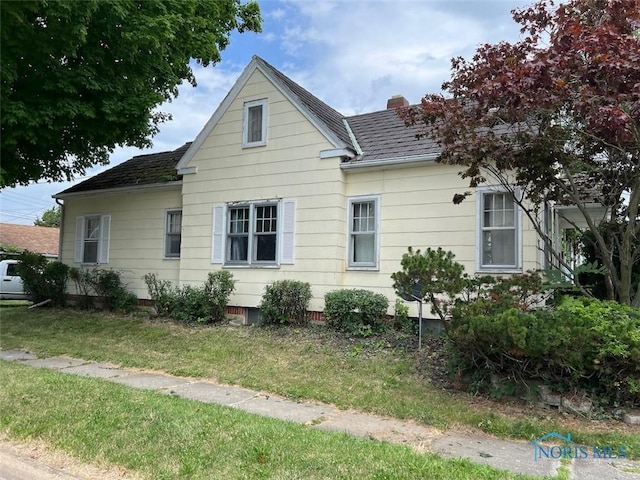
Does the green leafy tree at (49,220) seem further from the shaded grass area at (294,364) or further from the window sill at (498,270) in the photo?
the window sill at (498,270)

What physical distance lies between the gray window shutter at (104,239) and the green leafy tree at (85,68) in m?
2.65

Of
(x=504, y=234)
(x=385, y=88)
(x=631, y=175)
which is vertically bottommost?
(x=504, y=234)

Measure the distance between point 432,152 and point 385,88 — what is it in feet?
19.0

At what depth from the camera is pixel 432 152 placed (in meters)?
10.2

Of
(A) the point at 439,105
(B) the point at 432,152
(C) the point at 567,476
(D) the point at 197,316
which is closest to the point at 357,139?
(B) the point at 432,152

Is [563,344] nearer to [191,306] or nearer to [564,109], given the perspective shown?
[564,109]

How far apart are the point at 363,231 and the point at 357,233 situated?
14 centimetres

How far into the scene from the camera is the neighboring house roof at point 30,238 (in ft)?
111

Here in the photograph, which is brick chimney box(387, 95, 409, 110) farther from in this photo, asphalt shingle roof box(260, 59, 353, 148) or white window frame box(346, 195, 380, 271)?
white window frame box(346, 195, 380, 271)

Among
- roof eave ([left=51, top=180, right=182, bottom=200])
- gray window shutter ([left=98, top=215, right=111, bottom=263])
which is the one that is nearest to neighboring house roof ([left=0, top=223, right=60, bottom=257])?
roof eave ([left=51, top=180, right=182, bottom=200])

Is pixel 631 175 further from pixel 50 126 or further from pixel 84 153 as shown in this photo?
pixel 84 153
